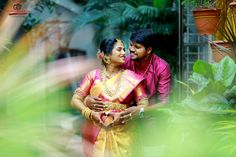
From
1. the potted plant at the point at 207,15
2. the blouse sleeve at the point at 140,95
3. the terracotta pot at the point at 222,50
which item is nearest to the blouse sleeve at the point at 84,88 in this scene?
the blouse sleeve at the point at 140,95

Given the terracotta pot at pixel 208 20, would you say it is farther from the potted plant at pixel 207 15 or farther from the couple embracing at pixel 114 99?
the couple embracing at pixel 114 99

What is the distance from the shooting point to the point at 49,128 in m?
1.37

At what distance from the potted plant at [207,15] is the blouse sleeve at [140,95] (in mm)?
1275

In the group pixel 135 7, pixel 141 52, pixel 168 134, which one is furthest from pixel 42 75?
pixel 135 7

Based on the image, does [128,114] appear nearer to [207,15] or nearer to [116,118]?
[116,118]

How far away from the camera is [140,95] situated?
16.1 feet

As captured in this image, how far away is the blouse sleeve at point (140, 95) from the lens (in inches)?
192

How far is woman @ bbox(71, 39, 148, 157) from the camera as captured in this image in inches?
190

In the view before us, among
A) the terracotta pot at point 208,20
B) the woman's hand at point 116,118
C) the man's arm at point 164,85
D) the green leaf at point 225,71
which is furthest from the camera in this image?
the terracotta pot at point 208,20

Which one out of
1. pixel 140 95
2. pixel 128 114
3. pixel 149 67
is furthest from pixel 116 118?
pixel 149 67

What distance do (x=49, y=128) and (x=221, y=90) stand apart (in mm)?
2631

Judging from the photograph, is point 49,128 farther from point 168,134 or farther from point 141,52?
point 141,52

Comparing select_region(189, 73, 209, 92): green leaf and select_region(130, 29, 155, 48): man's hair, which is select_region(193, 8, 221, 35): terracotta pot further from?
select_region(189, 73, 209, 92): green leaf

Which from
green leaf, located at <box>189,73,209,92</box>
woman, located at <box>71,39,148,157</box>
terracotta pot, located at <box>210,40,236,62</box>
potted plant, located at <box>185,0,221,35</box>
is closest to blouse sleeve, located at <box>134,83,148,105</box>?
woman, located at <box>71,39,148,157</box>
